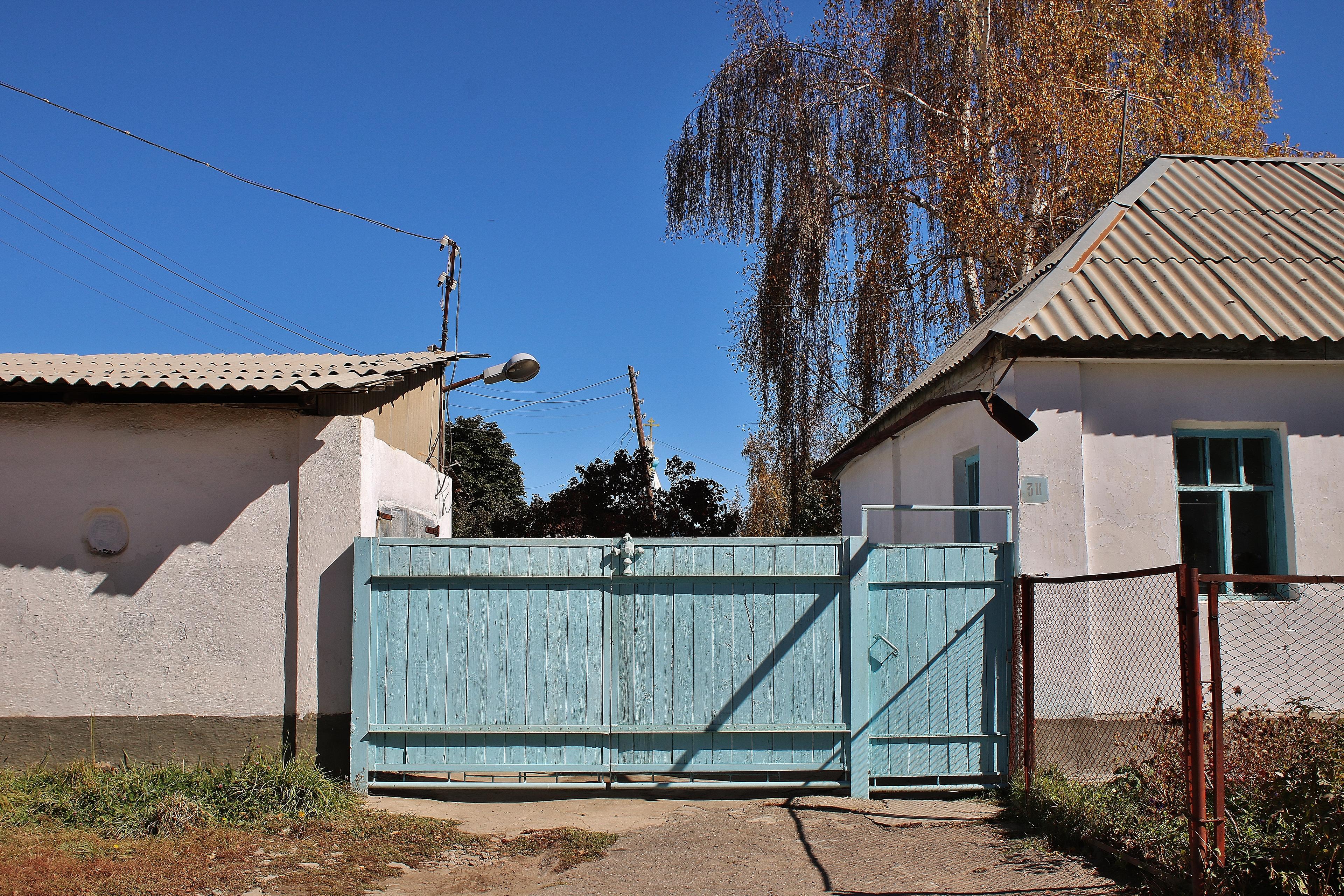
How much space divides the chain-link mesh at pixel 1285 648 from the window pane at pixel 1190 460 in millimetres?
923

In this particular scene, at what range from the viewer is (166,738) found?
6.74 meters

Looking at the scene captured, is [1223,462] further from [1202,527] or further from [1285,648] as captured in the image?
[1285,648]

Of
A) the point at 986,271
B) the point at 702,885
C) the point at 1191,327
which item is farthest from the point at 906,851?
the point at 986,271

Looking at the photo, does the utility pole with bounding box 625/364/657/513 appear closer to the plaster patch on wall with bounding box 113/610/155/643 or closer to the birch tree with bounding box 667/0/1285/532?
the birch tree with bounding box 667/0/1285/532

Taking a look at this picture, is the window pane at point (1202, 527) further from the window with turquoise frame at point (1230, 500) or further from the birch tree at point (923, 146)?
the birch tree at point (923, 146)

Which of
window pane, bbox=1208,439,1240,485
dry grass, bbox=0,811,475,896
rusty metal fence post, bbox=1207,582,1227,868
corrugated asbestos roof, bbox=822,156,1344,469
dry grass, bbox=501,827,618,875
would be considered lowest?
dry grass, bbox=501,827,618,875

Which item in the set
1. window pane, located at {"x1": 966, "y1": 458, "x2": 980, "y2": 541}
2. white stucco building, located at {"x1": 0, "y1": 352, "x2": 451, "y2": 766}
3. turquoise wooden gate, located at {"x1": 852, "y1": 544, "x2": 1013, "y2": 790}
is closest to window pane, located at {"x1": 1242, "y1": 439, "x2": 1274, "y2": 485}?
window pane, located at {"x1": 966, "y1": 458, "x2": 980, "y2": 541}

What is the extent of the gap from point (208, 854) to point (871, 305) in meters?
13.8

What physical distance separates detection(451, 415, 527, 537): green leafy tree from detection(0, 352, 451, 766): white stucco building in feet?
85.8

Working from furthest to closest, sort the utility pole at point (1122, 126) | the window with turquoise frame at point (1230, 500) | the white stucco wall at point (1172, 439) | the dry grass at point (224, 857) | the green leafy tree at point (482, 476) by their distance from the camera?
the green leafy tree at point (482, 476), the utility pole at point (1122, 126), the window with turquoise frame at point (1230, 500), the white stucco wall at point (1172, 439), the dry grass at point (224, 857)

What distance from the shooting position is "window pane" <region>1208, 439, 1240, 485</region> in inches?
290

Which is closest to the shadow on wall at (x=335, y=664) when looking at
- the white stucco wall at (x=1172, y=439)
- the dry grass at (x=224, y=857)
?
the dry grass at (x=224, y=857)

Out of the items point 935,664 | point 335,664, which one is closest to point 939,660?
point 935,664

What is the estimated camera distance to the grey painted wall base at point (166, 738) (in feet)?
22.0
